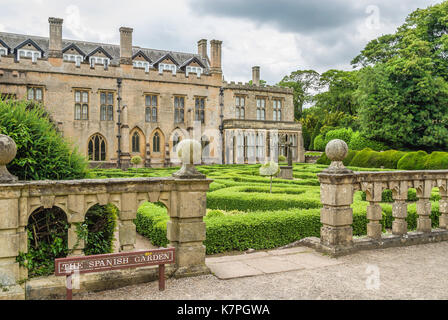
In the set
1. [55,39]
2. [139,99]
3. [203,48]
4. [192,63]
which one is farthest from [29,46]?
[203,48]

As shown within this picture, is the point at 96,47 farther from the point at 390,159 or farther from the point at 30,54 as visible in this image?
the point at 390,159

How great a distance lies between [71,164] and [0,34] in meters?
31.1

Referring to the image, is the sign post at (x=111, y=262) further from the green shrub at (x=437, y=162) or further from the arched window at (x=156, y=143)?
the arched window at (x=156, y=143)

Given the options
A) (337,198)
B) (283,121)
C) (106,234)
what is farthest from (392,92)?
(106,234)

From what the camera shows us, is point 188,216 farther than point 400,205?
No

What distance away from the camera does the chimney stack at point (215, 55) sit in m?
33.0

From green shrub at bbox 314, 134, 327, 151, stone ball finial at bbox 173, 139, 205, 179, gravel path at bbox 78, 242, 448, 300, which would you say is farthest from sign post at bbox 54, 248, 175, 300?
green shrub at bbox 314, 134, 327, 151

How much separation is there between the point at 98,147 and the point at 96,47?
9486mm

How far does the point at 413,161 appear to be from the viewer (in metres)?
22.0

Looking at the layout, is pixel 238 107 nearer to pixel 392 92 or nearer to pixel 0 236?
pixel 392 92

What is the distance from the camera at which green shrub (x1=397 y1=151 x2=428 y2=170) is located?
846 inches

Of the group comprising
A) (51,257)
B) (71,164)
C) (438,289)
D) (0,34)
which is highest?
(0,34)

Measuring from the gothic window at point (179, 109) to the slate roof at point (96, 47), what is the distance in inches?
169

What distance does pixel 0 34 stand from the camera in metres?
29.4
